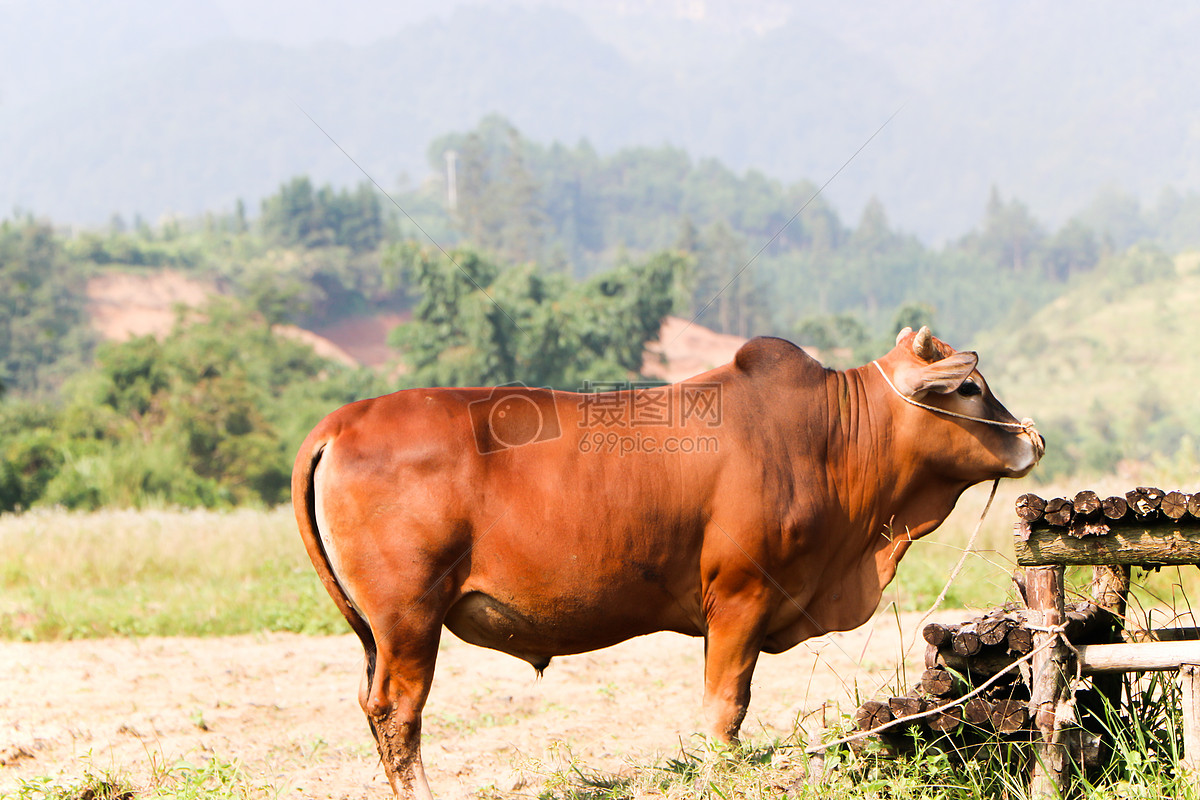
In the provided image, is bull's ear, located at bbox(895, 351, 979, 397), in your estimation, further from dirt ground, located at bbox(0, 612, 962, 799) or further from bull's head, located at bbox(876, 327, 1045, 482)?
dirt ground, located at bbox(0, 612, 962, 799)

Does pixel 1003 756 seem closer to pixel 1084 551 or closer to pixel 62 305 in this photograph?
pixel 1084 551

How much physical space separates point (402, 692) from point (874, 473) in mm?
2228

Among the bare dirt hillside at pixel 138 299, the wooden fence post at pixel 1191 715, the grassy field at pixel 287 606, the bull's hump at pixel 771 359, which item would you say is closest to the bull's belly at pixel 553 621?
the grassy field at pixel 287 606

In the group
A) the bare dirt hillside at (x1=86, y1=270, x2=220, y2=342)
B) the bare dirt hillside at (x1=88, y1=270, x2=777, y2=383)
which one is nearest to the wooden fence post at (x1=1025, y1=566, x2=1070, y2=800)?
the bare dirt hillside at (x1=88, y1=270, x2=777, y2=383)

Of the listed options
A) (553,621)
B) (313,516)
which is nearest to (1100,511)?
(553,621)

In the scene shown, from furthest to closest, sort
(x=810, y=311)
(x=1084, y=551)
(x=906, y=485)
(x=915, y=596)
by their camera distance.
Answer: (x=810, y=311), (x=915, y=596), (x=906, y=485), (x=1084, y=551)

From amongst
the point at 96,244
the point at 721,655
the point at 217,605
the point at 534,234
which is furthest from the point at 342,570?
the point at 534,234

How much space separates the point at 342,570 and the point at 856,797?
2.18 meters

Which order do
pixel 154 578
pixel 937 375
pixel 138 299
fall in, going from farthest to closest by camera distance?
pixel 138 299 < pixel 154 578 < pixel 937 375

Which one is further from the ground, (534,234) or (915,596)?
(534,234)

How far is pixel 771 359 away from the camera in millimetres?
4664

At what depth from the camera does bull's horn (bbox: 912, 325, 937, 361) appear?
4.52 m

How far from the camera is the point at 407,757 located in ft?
13.7

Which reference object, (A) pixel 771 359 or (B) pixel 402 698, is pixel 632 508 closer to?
(A) pixel 771 359
